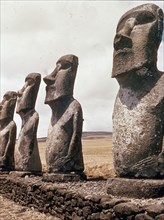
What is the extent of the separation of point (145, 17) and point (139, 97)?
1289 millimetres

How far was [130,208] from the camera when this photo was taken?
542cm

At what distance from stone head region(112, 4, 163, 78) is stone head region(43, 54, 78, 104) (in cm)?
322

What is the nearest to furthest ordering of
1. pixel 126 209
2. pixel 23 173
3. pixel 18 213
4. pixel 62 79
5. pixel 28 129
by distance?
pixel 126 209 → pixel 18 213 → pixel 62 79 → pixel 23 173 → pixel 28 129

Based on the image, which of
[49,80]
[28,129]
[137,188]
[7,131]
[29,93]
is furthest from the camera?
[7,131]

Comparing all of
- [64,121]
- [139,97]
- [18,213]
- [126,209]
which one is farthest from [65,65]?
[126,209]

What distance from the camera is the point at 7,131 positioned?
13.3 meters

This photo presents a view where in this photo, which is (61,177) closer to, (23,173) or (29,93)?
(23,173)

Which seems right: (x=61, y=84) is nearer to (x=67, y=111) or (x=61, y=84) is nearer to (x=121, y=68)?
(x=67, y=111)

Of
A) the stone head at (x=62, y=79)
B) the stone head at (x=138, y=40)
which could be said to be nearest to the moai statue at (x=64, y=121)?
the stone head at (x=62, y=79)

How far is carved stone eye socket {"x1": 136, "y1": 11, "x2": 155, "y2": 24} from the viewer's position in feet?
22.4

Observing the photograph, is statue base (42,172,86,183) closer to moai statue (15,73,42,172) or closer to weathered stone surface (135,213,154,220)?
moai statue (15,73,42,172)

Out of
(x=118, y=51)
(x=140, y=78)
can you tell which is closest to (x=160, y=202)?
(x=140, y=78)

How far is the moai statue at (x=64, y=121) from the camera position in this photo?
Answer: 9.51 meters

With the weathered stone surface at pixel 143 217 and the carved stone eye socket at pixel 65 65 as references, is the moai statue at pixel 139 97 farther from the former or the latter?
the carved stone eye socket at pixel 65 65
